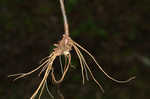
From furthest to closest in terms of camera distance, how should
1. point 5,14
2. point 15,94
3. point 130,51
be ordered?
point 130,51
point 5,14
point 15,94

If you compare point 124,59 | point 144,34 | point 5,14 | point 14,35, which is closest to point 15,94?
point 14,35

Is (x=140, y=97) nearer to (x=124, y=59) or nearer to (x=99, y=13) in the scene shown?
(x=124, y=59)

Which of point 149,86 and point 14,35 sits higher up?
point 14,35

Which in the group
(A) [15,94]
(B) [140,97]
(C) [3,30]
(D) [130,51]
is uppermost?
(C) [3,30]

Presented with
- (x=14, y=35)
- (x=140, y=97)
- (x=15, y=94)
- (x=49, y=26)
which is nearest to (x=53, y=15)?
(x=49, y=26)

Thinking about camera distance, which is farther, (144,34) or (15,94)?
(144,34)

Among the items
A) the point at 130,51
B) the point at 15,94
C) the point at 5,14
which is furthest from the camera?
the point at 130,51

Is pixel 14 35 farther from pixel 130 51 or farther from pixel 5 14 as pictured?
pixel 130 51
